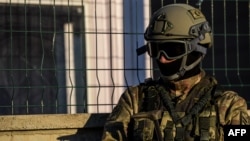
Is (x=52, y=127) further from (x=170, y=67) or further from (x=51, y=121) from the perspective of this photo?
(x=170, y=67)

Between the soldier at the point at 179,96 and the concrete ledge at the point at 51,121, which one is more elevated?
the soldier at the point at 179,96

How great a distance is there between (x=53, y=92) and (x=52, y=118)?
0.78 m

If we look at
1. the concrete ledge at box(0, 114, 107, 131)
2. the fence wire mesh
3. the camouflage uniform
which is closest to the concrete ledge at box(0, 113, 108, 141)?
the concrete ledge at box(0, 114, 107, 131)

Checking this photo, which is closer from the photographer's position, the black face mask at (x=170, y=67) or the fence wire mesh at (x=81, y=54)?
the black face mask at (x=170, y=67)

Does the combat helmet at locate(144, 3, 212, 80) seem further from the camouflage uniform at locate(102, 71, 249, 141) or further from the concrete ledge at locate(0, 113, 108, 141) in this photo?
the concrete ledge at locate(0, 113, 108, 141)

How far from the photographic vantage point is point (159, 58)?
4434 millimetres

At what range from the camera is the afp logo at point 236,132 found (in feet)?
14.2

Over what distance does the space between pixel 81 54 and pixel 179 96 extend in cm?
189

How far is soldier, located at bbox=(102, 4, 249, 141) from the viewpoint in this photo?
14.3 feet

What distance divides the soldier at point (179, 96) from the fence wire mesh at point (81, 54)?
4.28ft

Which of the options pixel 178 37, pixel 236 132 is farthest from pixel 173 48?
pixel 236 132

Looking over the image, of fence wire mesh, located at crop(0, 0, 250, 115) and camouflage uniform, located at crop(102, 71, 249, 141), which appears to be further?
fence wire mesh, located at crop(0, 0, 250, 115)

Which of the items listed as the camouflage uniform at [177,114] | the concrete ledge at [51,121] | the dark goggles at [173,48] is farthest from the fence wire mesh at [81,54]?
the dark goggles at [173,48]

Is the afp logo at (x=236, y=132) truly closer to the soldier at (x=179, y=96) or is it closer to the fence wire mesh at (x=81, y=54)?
the soldier at (x=179, y=96)
